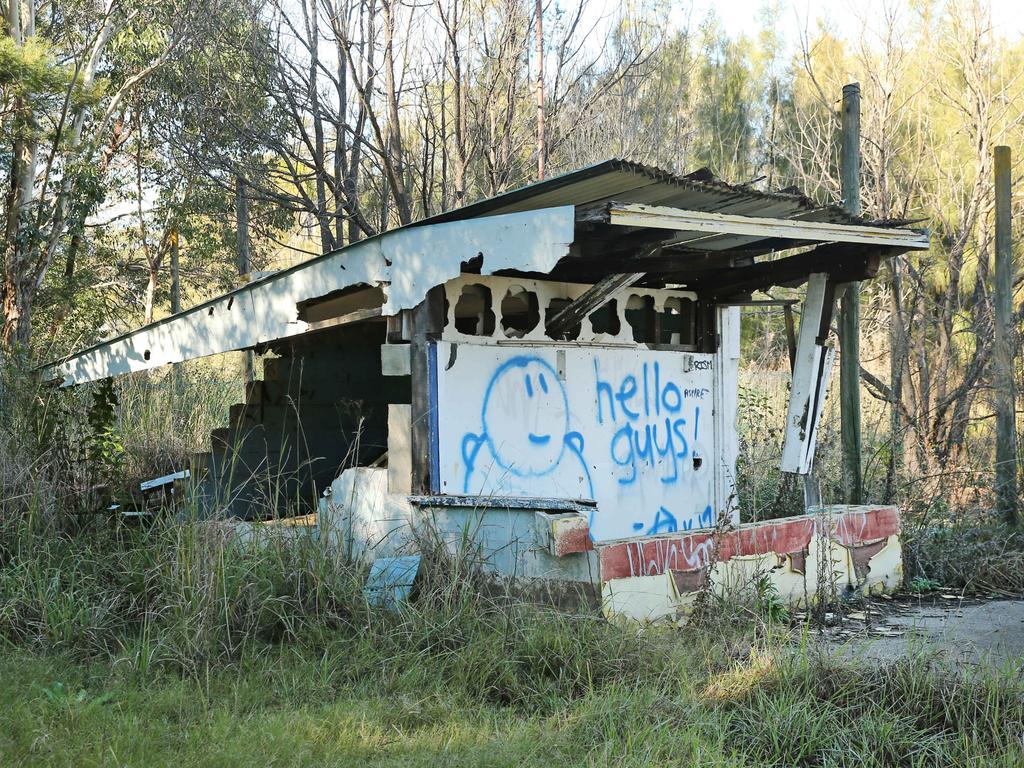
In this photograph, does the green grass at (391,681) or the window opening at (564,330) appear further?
the window opening at (564,330)

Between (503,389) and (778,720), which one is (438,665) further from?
(503,389)

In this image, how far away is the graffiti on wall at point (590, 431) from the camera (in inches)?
289

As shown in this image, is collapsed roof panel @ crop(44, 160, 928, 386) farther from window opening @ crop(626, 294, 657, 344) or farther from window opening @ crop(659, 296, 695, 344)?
window opening @ crop(659, 296, 695, 344)

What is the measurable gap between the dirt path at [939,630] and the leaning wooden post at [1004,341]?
2.38 meters

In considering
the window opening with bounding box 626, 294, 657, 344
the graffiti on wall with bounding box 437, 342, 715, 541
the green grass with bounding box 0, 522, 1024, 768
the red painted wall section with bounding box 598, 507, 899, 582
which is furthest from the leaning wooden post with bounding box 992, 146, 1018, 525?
the green grass with bounding box 0, 522, 1024, 768

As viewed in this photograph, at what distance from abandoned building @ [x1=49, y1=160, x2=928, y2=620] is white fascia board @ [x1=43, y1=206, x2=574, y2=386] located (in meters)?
0.01

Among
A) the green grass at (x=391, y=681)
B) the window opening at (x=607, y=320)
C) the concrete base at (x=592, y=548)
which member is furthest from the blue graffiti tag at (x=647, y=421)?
the green grass at (x=391, y=681)

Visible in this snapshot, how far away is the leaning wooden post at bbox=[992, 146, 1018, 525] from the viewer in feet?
33.6

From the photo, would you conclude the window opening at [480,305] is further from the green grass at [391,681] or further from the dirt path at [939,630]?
the dirt path at [939,630]

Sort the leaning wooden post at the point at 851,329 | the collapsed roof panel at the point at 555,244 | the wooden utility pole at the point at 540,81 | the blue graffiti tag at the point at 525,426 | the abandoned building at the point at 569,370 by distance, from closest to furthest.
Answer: the collapsed roof panel at the point at 555,244 < the abandoned building at the point at 569,370 < the blue graffiti tag at the point at 525,426 < the leaning wooden post at the point at 851,329 < the wooden utility pole at the point at 540,81

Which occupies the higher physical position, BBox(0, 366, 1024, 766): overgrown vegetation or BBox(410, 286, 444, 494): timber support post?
BBox(410, 286, 444, 494): timber support post

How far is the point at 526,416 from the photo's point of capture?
7.84 meters

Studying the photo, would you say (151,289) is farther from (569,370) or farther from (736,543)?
(736,543)

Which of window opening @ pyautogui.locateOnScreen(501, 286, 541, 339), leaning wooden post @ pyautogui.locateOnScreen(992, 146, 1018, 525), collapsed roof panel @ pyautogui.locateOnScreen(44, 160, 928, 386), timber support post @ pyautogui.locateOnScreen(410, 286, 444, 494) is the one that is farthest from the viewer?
leaning wooden post @ pyautogui.locateOnScreen(992, 146, 1018, 525)
